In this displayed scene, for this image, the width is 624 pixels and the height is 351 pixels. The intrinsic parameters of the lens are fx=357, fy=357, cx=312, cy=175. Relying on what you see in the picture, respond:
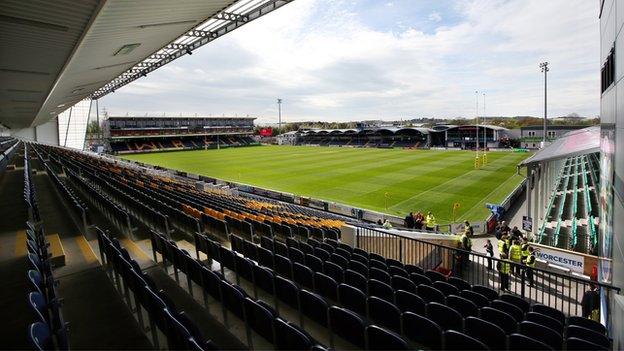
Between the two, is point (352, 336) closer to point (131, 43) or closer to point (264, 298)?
point (264, 298)

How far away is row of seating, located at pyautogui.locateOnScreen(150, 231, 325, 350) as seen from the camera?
3.04 m

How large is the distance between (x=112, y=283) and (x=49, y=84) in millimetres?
13307

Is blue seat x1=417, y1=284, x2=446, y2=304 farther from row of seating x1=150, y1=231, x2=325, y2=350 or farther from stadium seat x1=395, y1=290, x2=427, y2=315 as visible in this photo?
row of seating x1=150, y1=231, x2=325, y2=350

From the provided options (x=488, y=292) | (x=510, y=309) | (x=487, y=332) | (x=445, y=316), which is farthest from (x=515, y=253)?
(x=487, y=332)

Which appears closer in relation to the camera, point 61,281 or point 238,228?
point 61,281

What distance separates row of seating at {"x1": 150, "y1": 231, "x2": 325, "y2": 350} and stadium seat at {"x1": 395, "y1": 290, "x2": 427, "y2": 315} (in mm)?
1693

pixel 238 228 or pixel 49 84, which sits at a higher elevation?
pixel 49 84

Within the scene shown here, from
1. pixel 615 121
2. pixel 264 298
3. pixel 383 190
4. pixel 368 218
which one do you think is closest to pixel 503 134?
pixel 383 190

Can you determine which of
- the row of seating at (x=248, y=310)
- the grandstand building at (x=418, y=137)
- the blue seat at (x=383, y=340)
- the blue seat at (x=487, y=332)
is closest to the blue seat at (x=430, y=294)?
the blue seat at (x=487, y=332)

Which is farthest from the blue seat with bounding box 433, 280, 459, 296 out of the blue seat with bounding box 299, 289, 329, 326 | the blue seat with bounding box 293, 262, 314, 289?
the blue seat with bounding box 299, 289, 329, 326

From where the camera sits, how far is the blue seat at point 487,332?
370 cm

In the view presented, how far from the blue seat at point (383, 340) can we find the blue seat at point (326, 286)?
4.98 feet

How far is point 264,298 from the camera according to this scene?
5.04m

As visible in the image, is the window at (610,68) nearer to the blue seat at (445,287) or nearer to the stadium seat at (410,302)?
the blue seat at (445,287)
